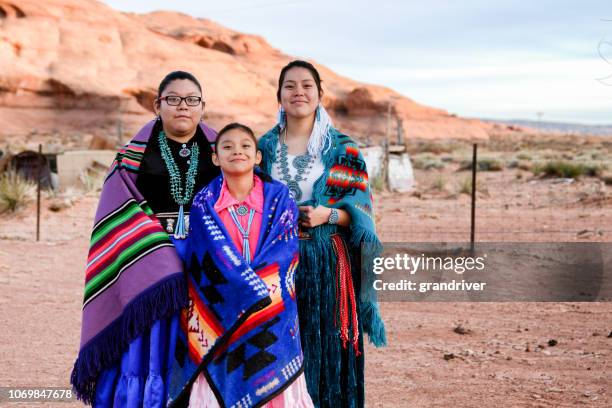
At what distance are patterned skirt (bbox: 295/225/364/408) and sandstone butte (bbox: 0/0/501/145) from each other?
124 feet

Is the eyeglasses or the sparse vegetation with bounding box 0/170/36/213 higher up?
the eyeglasses

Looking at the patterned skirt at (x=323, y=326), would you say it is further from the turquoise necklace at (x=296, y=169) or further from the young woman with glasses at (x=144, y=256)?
the young woman with glasses at (x=144, y=256)

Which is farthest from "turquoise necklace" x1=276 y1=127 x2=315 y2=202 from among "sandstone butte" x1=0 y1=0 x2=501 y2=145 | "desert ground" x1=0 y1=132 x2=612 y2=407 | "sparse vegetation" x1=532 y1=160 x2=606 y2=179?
"sandstone butte" x1=0 y1=0 x2=501 y2=145

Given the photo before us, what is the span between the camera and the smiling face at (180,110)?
3127 millimetres

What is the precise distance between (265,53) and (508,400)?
74165 millimetres

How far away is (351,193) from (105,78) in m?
45.2

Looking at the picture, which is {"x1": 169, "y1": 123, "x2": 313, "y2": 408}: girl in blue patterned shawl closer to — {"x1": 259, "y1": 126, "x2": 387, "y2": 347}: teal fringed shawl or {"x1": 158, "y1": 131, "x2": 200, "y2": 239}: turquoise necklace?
{"x1": 158, "y1": 131, "x2": 200, "y2": 239}: turquoise necklace

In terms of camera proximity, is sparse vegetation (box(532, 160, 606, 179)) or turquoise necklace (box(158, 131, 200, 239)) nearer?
turquoise necklace (box(158, 131, 200, 239))

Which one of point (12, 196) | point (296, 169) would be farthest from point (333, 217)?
point (12, 196)

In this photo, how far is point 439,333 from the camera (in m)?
5.96

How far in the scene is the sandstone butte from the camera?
4275cm

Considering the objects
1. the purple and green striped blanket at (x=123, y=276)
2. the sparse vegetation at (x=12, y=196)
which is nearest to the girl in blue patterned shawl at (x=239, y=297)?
the purple and green striped blanket at (x=123, y=276)

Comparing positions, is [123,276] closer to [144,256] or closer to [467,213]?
[144,256]

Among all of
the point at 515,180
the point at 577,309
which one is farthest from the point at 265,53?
the point at 577,309
